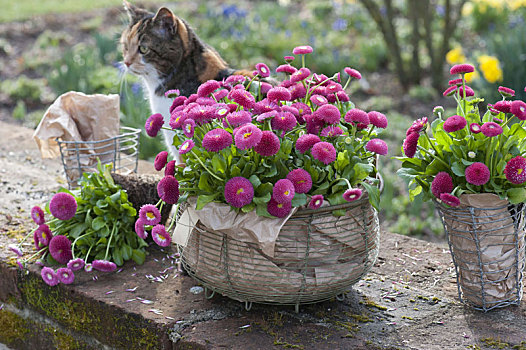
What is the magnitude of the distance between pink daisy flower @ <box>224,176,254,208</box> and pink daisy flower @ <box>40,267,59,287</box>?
744mm

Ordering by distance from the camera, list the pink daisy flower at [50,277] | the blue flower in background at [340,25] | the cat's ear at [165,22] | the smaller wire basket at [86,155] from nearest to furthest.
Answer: the pink daisy flower at [50,277]
the cat's ear at [165,22]
the smaller wire basket at [86,155]
the blue flower in background at [340,25]

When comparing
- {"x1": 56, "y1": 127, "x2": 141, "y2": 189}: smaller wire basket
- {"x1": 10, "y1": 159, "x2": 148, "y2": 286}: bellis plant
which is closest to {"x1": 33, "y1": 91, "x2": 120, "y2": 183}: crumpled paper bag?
{"x1": 56, "y1": 127, "x2": 141, "y2": 189}: smaller wire basket

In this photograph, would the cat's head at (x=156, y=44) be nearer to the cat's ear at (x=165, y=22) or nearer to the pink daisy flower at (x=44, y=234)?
the cat's ear at (x=165, y=22)

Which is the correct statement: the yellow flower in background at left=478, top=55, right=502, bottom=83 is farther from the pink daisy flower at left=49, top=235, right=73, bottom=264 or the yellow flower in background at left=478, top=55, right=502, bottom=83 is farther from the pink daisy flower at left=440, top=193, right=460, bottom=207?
the pink daisy flower at left=49, top=235, right=73, bottom=264

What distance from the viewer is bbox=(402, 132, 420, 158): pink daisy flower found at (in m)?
1.59

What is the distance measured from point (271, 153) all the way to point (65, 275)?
853 mm

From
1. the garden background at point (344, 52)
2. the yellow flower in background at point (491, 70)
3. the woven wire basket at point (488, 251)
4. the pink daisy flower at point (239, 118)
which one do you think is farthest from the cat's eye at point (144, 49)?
the yellow flower in background at point (491, 70)

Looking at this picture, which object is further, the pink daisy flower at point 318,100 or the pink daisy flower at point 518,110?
the pink daisy flower at point 318,100

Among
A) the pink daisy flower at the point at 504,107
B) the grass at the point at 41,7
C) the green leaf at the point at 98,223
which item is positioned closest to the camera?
the pink daisy flower at the point at 504,107

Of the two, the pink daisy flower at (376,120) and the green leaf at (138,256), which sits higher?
the pink daisy flower at (376,120)

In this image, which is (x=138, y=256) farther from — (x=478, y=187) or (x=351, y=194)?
(x=478, y=187)

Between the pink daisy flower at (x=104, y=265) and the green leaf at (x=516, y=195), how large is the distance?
1194 millimetres

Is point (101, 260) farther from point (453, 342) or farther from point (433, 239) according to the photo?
point (433, 239)

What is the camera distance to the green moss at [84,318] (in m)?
1.75
